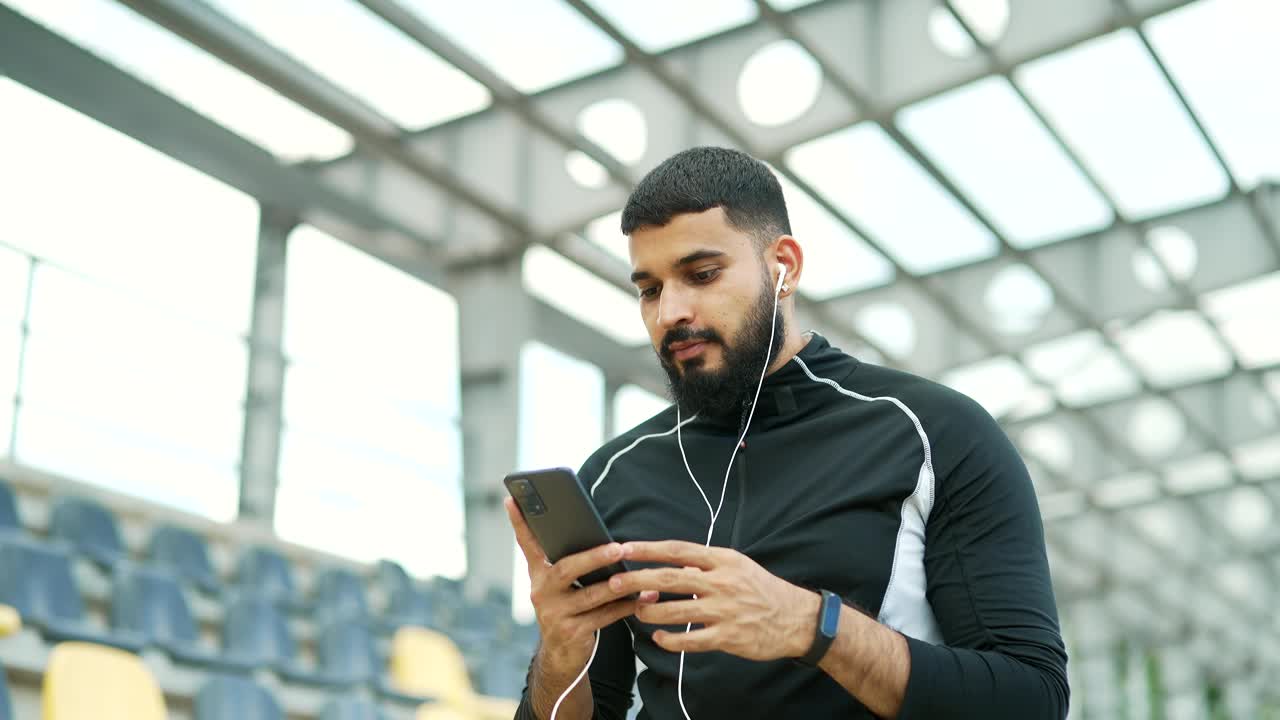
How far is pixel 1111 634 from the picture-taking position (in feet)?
81.6

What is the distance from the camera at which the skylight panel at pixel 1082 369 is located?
15844 millimetres

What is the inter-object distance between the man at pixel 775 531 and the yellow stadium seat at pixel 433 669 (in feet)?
17.3

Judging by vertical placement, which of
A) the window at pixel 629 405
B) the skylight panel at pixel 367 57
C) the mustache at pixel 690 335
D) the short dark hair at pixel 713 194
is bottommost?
the mustache at pixel 690 335

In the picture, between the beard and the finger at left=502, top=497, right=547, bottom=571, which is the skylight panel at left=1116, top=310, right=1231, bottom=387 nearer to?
the beard

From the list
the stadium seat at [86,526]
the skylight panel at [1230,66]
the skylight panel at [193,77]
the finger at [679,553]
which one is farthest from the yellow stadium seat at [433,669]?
the skylight panel at [1230,66]

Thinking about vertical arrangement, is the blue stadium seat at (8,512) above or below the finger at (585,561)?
above

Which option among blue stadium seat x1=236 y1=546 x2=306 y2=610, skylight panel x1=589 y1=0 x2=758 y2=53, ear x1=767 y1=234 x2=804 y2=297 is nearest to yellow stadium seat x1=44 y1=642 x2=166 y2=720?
blue stadium seat x1=236 y1=546 x2=306 y2=610

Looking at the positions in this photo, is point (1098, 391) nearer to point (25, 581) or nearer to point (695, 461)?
point (25, 581)

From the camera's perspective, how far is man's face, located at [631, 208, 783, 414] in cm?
166

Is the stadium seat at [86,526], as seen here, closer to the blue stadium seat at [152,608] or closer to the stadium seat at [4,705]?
the blue stadium seat at [152,608]

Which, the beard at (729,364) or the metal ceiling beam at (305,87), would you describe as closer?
the beard at (729,364)

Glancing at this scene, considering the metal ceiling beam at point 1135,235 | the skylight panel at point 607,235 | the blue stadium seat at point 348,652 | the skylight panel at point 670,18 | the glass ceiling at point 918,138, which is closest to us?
the blue stadium seat at point 348,652

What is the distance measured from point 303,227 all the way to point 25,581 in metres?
5.97

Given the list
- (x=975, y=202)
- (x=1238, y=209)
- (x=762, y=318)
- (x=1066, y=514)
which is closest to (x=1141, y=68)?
(x=975, y=202)
